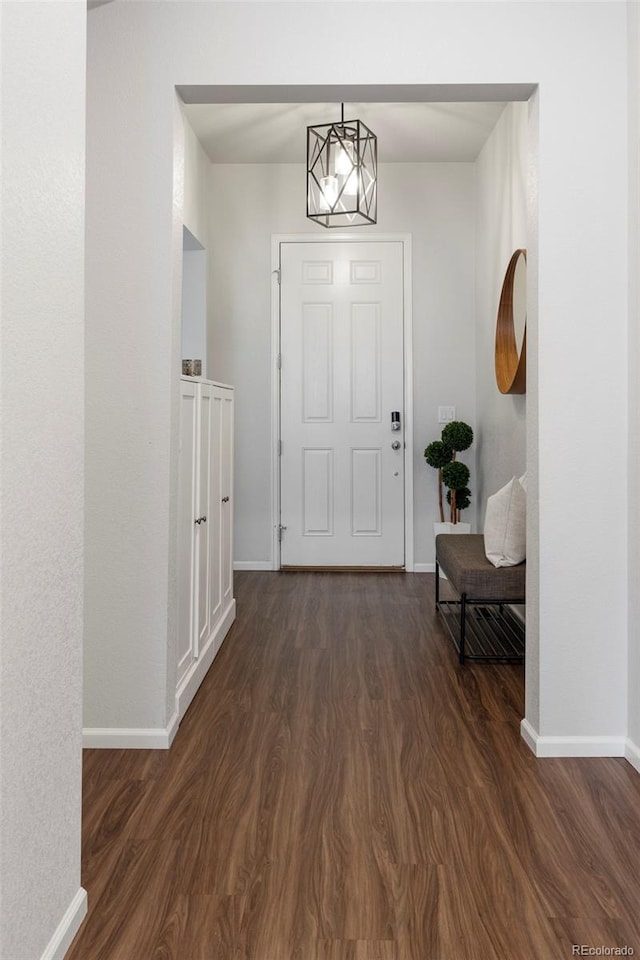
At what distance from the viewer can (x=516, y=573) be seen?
3.30 metres

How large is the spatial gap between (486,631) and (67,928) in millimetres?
2691

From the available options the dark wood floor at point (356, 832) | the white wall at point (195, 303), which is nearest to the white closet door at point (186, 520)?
the dark wood floor at point (356, 832)

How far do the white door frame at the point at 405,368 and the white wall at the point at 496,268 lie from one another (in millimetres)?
468

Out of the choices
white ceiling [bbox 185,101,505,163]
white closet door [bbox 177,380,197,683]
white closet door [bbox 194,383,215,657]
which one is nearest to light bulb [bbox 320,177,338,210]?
white ceiling [bbox 185,101,505,163]

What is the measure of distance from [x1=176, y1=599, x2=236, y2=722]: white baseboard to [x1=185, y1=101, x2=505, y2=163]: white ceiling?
2716 millimetres

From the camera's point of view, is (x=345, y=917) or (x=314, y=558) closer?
(x=345, y=917)

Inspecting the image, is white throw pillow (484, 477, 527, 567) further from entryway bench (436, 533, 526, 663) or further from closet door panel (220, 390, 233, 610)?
closet door panel (220, 390, 233, 610)

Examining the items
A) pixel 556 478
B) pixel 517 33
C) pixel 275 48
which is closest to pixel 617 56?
pixel 517 33

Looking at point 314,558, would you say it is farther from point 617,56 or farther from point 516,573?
point 617,56

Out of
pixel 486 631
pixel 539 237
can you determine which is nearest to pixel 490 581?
pixel 486 631

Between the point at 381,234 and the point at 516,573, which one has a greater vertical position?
the point at 381,234

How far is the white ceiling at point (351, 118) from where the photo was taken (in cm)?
417

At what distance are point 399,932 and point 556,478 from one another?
4.64ft

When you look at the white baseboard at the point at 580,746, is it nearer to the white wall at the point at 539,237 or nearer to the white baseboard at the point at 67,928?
the white wall at the point at 539,237
